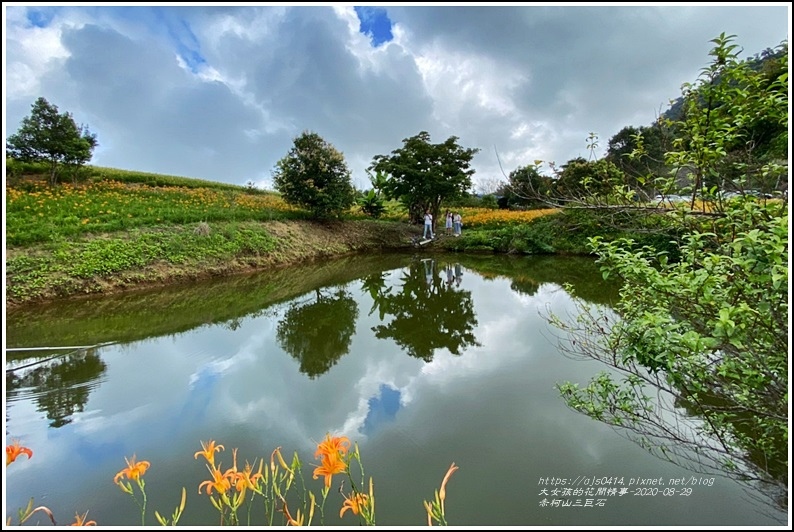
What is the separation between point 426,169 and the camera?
15.1 meters

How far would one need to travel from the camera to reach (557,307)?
22.5 feet

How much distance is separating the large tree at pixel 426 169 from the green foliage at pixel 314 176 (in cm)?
276

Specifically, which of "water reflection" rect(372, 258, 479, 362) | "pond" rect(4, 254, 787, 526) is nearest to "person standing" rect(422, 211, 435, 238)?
"water reflection" rect(372, 258, 479, 362)

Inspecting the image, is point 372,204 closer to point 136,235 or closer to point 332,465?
point 136,235

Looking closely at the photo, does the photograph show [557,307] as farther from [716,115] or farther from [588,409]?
[716,115]

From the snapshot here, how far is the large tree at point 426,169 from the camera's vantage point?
48.6 ft

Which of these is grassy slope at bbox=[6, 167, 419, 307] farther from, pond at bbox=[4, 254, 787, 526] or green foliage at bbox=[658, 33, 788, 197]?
green foliage at bbox=[658, 33, 788, 197]

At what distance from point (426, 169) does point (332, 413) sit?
1299cm

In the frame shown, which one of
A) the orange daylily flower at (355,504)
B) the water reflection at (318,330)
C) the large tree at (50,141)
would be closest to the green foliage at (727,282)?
the orange daylily flower at (355,504)

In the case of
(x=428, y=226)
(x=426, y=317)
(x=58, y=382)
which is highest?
(x=428, y=226)

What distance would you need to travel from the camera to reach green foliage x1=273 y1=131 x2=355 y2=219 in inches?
488

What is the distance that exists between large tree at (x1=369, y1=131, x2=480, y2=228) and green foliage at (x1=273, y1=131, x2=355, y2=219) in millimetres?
2757

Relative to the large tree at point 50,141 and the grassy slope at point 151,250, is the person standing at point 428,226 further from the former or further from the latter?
the large tree at point 50,141

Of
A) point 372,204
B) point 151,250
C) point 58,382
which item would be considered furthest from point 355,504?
point 372,204
